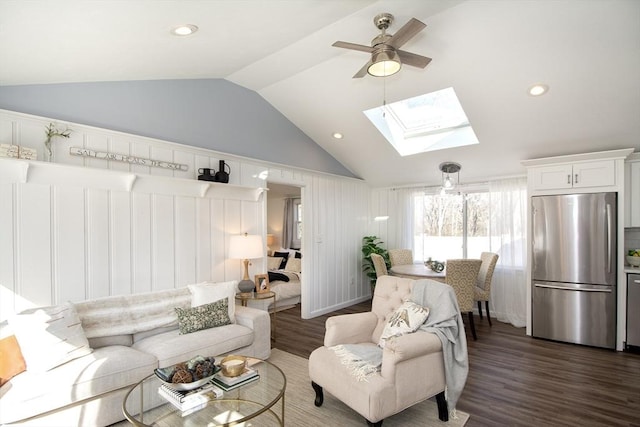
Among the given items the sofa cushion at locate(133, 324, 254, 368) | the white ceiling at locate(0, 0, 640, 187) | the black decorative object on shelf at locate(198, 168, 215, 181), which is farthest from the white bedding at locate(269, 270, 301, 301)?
the white ceiling at locate(0, 0, 640, 187)

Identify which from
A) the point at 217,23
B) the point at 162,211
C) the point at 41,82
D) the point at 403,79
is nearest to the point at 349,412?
the point at 162,211

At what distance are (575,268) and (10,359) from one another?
5.37 meters

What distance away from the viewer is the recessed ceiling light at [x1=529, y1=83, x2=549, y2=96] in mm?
3289

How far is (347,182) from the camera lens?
6.05 metres

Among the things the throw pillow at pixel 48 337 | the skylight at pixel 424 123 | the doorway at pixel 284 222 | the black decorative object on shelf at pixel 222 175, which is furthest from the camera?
the doorway at pixel 284 222

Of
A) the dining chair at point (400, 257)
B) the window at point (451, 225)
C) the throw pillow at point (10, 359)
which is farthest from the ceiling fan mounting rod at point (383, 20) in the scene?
the dining chair at point (400, 257)

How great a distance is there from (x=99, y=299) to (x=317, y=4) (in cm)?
295

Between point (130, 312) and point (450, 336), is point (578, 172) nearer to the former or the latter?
point (450, 336)

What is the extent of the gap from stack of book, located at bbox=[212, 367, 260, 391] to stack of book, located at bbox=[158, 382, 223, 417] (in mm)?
35

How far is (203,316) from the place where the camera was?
3.11 meters

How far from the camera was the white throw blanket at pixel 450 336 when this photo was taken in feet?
7.94

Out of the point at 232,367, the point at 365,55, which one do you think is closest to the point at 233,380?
the point at 232,367

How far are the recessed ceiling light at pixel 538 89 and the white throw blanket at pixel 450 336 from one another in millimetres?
2276

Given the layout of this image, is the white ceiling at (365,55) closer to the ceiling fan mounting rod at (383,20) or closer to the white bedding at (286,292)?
the ceiling fan mounting rod at (383,20)
